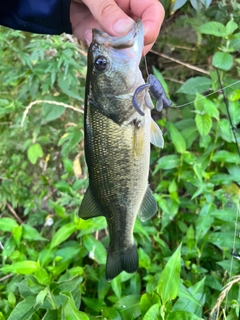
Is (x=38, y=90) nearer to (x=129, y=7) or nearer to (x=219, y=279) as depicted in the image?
(x=129, y=7)

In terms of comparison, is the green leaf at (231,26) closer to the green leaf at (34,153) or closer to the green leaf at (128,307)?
the green leaf at (34,153)

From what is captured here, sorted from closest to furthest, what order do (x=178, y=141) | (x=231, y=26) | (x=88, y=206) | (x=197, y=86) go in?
(x=88, y=206)
(x=231, y=26)
(x=178, y=141)
(x=197, y=86)

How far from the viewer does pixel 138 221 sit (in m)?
1.83

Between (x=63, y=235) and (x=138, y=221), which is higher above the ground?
(x=63, y=235)

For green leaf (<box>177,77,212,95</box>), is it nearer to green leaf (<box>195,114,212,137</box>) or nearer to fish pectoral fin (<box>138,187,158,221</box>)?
green leaf (<box>195,114,212,137</box>)

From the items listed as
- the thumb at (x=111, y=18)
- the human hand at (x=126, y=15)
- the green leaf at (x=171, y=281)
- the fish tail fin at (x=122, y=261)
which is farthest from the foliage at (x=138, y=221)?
the thumb at (x=111, y=18)

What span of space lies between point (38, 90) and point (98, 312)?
4.24ft

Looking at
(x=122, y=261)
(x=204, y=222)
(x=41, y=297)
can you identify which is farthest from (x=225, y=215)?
(x=41, y=297)

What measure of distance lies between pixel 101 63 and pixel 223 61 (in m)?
0.92

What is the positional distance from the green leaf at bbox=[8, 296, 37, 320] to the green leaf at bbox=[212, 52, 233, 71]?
138 cm

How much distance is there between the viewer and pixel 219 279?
1.76 m

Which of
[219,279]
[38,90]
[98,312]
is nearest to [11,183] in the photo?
[38,90]

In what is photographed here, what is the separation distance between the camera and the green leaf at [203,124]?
5.97 feet

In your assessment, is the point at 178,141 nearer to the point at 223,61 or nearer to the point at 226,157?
the point at 226,157
